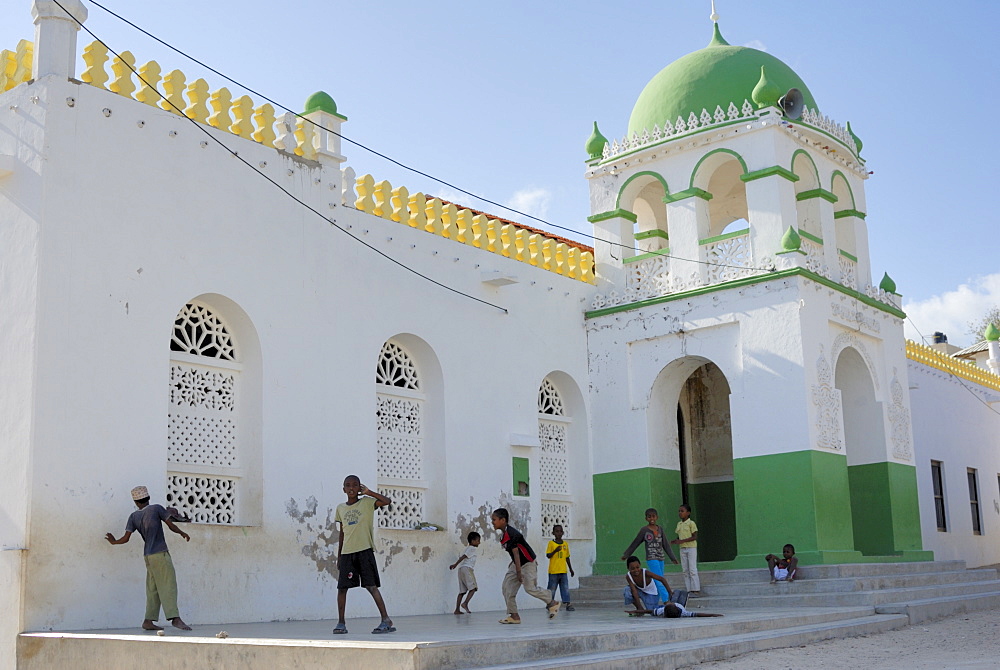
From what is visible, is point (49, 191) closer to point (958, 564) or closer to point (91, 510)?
point (91, 510)

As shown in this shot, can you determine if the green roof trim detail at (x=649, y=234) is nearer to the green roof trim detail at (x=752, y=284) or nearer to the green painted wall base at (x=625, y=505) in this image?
the green roof trim detail at (x=752, y=284)

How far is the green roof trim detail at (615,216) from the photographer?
52.8 ft

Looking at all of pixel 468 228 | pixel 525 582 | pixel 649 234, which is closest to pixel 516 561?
pixel 525 582

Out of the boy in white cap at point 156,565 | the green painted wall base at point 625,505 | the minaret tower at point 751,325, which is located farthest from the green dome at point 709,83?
the boy in white cap at point 156,565

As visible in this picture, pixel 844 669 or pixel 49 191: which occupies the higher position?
pixel 49 191

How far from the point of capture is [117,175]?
1046cm

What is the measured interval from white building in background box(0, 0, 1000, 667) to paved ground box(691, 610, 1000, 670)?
289cm

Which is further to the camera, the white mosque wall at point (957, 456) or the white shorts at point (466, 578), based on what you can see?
the white mosque wall at point (957, 456)

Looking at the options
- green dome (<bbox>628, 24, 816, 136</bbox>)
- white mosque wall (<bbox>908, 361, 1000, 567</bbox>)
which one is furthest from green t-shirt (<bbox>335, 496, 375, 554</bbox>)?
white mosque wall (<bbox>908, 361, 1000, 567</bbox>)

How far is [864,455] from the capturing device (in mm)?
15680

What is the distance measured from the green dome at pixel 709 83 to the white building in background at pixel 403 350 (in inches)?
2.1

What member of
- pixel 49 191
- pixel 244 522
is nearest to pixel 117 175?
pixel 49 191

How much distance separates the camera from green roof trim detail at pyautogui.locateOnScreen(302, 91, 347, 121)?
500 inches

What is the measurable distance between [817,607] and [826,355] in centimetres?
357
